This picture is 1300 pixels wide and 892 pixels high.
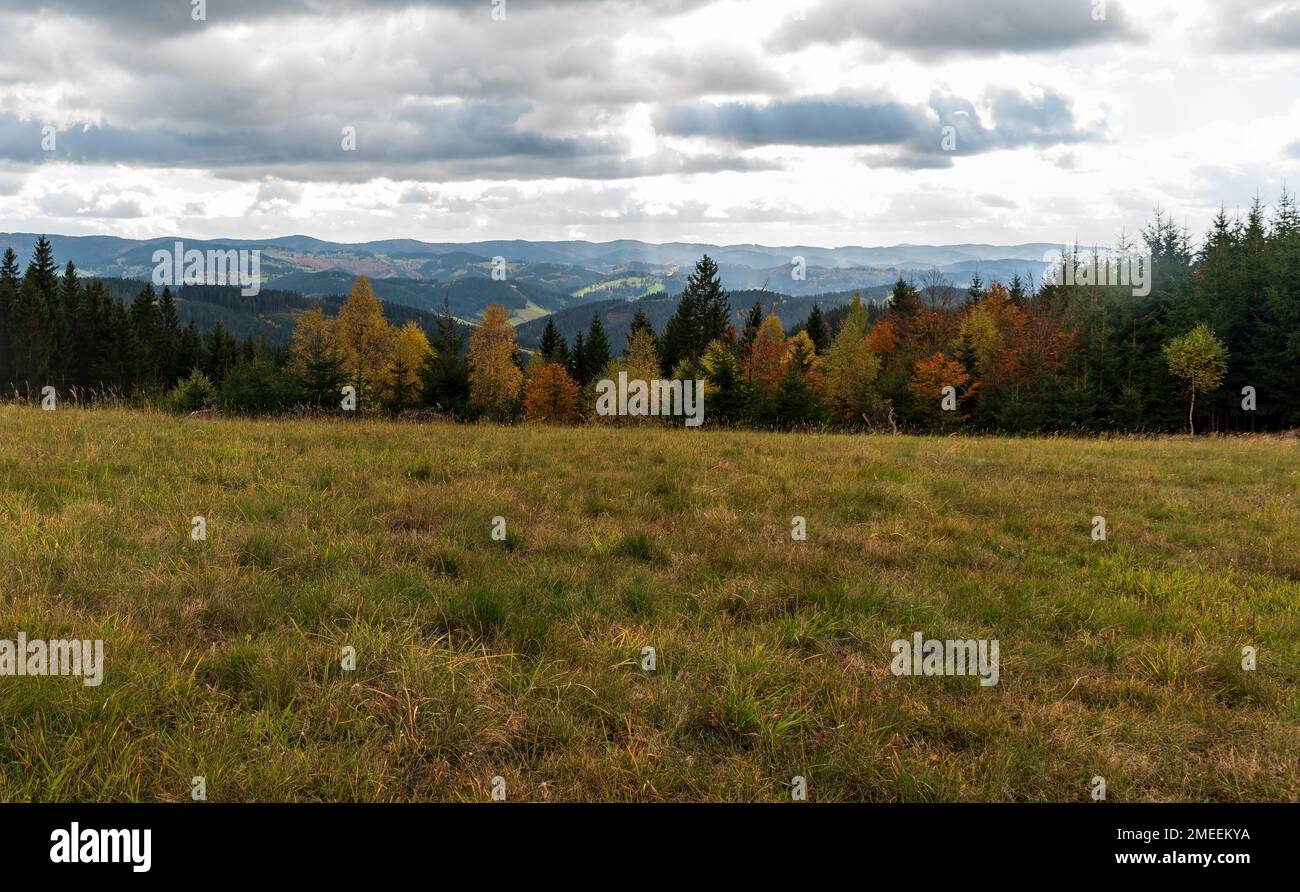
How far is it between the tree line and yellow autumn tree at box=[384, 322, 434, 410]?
0.24 meters

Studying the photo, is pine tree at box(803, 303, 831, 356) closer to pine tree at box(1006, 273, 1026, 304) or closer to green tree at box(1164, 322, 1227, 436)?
pine tree at box(1006, 273, 1026, 304)

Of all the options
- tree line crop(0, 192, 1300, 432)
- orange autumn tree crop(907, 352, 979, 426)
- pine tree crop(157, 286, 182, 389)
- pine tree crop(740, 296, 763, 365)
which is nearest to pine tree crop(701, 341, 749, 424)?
tree line crop(0, 192, 1300, 432)

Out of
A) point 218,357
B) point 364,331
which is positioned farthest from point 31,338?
point 364,331

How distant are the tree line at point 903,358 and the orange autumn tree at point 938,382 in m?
0.18

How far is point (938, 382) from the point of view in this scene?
2436 inches

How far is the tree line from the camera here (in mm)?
47156

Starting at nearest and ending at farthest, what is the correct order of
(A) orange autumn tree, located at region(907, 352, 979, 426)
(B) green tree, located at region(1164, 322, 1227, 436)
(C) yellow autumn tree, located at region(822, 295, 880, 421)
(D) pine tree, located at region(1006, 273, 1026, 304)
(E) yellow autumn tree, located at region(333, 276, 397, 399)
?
(B) green tree, located at region(1164, 322, 1227, 436)
(A) orange autumn tree, located at region(907, 352, 979, 426)
(C) yellow autumn tree, located at region(822, 295, 880, 421)
(E) yellow autumn tree, located at region(333, 276, 397, 399)
(D) pine tree, located at region(1006, 273, 1026, 304)

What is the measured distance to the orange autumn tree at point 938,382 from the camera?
59.4 m

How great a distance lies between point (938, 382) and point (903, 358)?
11235 mm

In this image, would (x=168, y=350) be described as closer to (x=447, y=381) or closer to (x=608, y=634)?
(x=447, y=381)

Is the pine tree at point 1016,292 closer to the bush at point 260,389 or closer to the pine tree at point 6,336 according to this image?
the bush at point 260,389

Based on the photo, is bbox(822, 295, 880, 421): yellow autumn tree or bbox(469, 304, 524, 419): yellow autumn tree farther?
bbox(469, 304, 524, 419): yellow autumn tree

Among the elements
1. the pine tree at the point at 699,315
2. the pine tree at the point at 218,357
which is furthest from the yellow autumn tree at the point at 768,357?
the pine tree at the point at 218,357

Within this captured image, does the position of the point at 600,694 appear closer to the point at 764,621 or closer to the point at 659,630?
the point at 659,630
